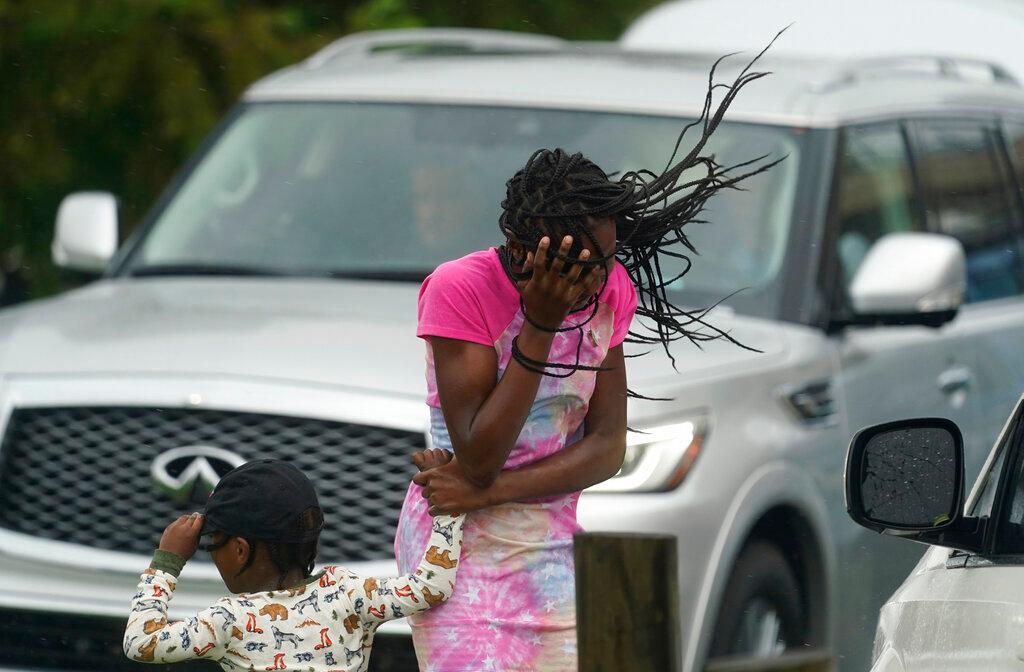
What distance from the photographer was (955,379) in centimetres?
642

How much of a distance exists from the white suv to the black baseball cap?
64.9 inches

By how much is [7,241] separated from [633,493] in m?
6.07

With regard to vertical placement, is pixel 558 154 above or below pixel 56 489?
above

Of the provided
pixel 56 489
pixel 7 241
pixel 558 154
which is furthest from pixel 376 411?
pixel 7 241

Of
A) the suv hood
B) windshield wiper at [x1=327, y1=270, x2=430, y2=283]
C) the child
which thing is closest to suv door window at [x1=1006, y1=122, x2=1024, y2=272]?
the suv hood

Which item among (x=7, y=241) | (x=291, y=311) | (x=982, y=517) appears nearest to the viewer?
(x=982, y=517)

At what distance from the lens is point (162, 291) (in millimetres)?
6102

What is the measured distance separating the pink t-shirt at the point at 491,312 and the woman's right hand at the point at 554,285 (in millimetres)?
170

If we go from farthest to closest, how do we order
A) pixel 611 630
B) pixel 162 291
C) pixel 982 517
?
pixel 162 291 → pixel 982 517 → pixel 611 630

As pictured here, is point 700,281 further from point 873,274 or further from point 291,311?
point 291,311

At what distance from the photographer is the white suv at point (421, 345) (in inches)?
200

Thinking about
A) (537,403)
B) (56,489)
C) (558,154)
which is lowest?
(56,489)

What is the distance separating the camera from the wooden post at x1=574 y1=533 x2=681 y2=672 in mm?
2760

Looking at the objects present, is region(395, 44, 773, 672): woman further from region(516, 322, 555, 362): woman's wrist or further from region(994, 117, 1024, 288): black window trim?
region(994, 117, 1024, 288): black window trim
